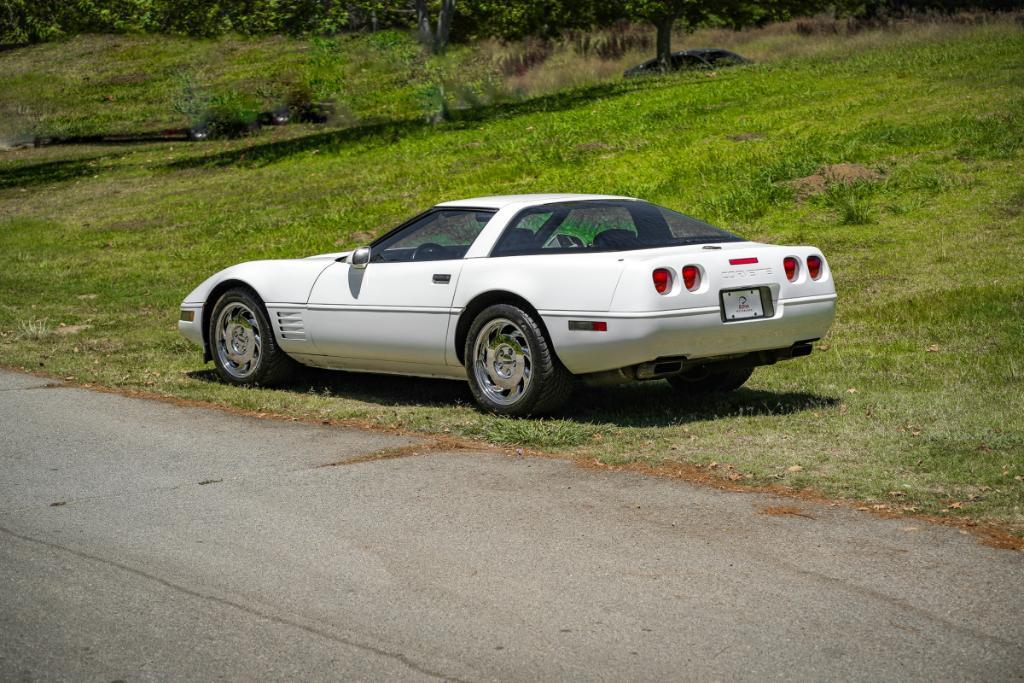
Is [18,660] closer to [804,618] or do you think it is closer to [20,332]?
[804,618]

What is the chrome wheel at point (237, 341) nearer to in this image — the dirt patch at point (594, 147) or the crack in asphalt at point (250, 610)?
the crack in asphalt at point (250, 610)

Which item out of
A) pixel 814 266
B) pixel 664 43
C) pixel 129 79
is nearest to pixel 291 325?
pixel 814 266

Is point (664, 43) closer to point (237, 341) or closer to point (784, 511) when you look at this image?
point (237, 341)

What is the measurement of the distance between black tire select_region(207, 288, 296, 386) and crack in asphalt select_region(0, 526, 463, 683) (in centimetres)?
370

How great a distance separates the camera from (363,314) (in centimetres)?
845

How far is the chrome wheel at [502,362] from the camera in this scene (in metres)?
7.65

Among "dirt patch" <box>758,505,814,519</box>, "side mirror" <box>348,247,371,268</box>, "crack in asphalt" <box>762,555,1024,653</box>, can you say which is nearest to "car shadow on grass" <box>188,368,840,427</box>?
"side mirror" <box>348,247,371,268</box>

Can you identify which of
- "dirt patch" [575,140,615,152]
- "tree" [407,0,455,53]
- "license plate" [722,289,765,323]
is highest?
"tree" [407,0,455,53]

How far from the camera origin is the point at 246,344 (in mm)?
9336

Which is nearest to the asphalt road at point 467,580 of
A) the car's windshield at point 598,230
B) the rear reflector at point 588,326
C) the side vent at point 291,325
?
the rear reflector at point 588,326

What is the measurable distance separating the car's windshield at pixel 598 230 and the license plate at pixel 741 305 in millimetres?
558

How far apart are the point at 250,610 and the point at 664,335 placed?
11.0 feet

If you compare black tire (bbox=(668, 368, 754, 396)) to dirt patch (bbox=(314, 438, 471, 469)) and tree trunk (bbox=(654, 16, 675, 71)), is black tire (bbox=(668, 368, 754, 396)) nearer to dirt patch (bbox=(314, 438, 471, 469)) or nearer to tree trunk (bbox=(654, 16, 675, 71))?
dirt patch (bbox=(314, 438, 471, 469))

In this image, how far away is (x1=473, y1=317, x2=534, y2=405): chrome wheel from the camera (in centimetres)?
Result: 765
